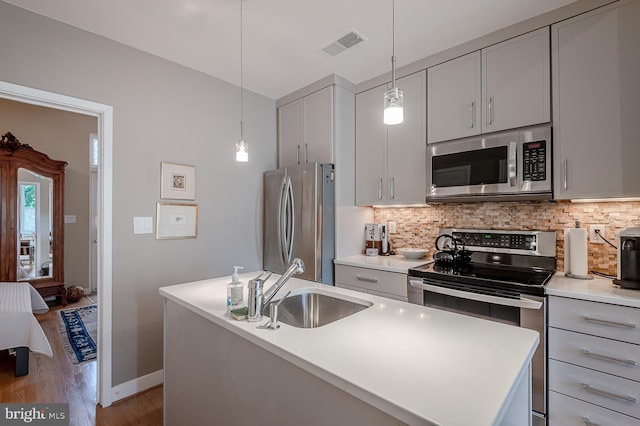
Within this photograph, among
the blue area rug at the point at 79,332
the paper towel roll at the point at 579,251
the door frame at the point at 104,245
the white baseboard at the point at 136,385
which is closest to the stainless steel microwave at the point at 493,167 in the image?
the paper towel roll at the point at 579,251

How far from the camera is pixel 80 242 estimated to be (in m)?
4.92

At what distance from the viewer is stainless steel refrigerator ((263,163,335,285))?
110 inches

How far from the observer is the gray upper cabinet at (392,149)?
265cm

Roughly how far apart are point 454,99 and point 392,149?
63 centimetres

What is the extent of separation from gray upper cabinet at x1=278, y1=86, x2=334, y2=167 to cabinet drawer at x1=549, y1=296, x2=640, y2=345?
199 cm

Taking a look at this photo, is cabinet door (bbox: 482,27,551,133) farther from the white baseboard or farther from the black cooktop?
the white baseboard

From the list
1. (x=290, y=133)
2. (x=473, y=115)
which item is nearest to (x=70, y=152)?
(x=290, y=133)

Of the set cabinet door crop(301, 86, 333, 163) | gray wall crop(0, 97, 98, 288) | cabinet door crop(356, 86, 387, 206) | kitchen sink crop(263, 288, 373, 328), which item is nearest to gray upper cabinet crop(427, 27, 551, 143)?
cabinet door crop(356, 86, 387, 206)

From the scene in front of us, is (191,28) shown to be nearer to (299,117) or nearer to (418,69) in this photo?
(299,117)

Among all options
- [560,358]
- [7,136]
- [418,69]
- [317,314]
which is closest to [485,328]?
[317,314]

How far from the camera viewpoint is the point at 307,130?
3.15 meters

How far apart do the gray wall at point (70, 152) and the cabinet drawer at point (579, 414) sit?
5962 millimetres

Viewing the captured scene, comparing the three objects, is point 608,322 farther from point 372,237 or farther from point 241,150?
point 241,150

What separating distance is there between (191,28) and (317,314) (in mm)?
2071
